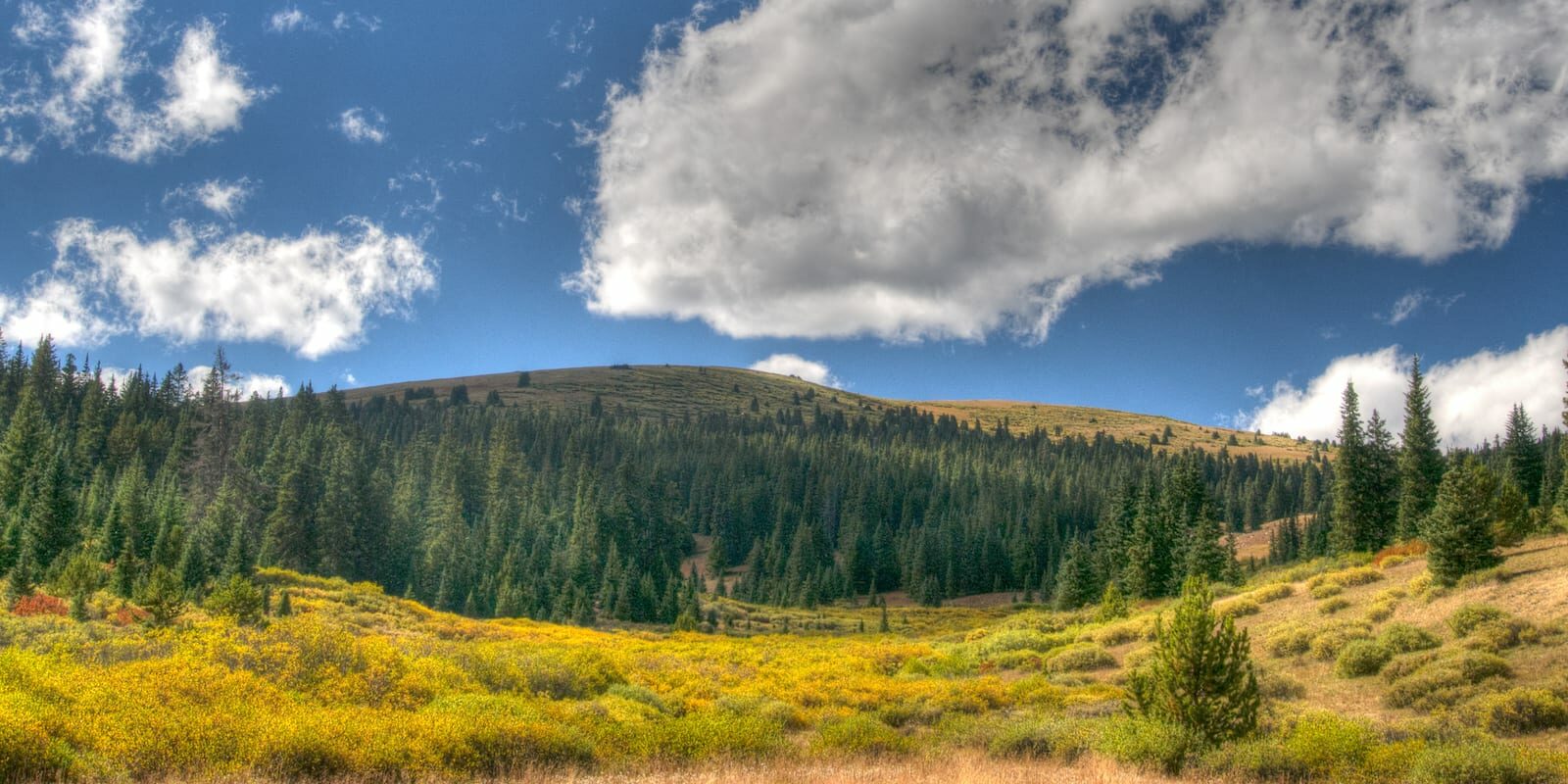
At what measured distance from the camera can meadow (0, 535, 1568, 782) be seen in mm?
13641

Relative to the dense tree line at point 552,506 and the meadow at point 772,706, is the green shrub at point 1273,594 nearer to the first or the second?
the meadow at point 772,706

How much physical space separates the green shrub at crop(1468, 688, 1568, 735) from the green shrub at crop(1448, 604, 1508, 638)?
22.3 feet

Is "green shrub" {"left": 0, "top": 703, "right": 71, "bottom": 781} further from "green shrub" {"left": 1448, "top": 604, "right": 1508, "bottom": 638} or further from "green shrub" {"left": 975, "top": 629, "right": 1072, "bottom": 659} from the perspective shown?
"green shrub" {"left": 975, "top": 629, "right": 1072, "bottom": 659}

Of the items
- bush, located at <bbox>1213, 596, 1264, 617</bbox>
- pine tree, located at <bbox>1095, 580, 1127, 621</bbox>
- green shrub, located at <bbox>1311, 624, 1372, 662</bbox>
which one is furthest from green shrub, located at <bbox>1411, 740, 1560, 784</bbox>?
pine tree, located at <bbox>1095, 580, 1127, 621</bbox>

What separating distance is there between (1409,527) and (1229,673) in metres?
49.9

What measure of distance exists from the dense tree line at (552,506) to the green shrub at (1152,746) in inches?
1396

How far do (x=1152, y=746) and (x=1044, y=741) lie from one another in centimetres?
343

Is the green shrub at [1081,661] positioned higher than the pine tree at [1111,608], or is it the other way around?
the pine tree at [1111,608]

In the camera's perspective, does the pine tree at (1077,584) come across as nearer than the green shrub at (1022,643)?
No

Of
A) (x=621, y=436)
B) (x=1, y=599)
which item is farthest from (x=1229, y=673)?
(x=621, y=436)

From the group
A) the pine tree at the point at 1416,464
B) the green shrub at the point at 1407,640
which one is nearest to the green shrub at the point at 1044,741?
the green shrub at the point at 1407,640

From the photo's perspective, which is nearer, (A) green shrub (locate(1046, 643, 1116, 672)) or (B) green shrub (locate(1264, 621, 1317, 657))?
(B) green shrub (locate(1264, 621, 1317, 657))

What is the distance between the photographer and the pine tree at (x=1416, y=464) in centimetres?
5419

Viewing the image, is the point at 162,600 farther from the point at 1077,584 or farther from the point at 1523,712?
the point at 1077,584
